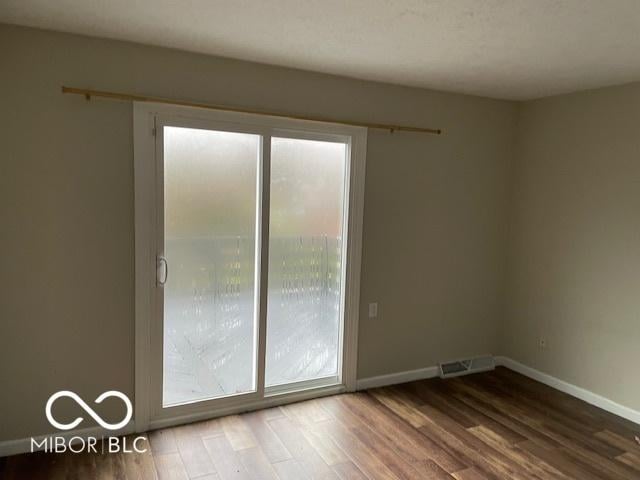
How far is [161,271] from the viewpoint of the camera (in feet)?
9.49

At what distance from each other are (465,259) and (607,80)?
5.47 ft

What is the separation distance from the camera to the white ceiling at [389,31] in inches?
81.2

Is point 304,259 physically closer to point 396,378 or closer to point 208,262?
point 208,262

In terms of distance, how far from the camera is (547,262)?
3889 millimetres

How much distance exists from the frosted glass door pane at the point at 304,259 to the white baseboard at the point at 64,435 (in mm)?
984

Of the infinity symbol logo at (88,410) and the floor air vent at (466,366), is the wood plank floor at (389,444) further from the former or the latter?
the floor air vent at (466,366)

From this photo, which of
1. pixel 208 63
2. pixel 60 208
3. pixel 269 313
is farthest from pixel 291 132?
pixel 60 208

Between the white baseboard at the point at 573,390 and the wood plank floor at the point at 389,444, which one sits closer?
the wood plank floor at the point at 389,444

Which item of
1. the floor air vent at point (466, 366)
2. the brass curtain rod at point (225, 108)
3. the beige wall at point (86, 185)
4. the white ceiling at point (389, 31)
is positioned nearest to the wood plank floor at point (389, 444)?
the floor air vent at point (466, 366)

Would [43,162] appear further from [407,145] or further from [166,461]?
[407,145]

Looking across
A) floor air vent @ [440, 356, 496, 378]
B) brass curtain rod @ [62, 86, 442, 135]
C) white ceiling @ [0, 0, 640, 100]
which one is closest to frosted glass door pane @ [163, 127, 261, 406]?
brass curtain rod @ [62, 86, 442, 135]

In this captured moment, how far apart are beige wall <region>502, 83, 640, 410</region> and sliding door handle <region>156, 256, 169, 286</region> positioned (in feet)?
9.82

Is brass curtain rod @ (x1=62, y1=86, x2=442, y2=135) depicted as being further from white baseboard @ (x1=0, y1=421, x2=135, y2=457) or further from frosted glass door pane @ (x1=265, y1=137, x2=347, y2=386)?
white baseboard @ (x1=0, y1=421, x2=135, y2=457)

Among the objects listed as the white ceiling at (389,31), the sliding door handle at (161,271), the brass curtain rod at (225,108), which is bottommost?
the sliding door handle at (161,271)
